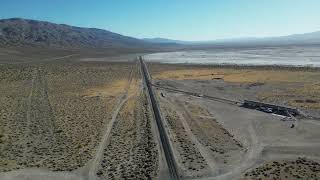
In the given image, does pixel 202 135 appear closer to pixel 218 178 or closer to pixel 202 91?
pixel 218 178

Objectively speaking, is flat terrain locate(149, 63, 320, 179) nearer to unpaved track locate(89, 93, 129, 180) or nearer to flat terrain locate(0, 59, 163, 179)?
flat terrain locate(0, 59, 163, 179)

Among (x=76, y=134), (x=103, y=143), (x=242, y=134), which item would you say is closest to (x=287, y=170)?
(x=242, y=134)

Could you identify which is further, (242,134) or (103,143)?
(242,134)

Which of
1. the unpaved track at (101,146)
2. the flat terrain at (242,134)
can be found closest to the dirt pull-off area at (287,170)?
the flat terrain at (242,134)

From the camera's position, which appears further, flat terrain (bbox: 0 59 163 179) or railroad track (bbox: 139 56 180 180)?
flat terrain (bbox: 0 59 163 179)

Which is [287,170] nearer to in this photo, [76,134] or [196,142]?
[196,142]

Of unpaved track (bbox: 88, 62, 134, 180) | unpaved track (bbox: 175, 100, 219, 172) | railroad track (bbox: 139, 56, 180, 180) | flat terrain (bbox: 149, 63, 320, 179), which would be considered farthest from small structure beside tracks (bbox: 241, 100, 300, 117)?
unpaved track (bbox: 88, 62, 134, 180)

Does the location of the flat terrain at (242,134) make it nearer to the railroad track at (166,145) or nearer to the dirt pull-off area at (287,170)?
the dirt pull-off area at (287,170)

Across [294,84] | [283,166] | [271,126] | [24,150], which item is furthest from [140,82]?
[283,166]
